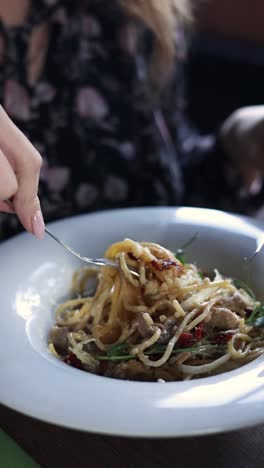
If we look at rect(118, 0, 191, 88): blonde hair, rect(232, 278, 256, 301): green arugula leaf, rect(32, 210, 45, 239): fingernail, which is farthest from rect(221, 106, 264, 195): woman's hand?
rect(32, 210, 45, 239): fingernail

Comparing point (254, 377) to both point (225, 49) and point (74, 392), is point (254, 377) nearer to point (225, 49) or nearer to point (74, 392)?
point (74, 392)

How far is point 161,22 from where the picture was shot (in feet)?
5.04

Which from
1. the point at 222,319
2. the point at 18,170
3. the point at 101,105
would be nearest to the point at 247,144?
the point at 101,105

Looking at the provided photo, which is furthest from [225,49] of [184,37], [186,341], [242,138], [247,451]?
[247,451]

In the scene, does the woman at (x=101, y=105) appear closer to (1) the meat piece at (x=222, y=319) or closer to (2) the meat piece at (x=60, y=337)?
(2) the meat piece at (x=60, y=337)

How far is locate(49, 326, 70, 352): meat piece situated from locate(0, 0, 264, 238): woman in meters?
0.47

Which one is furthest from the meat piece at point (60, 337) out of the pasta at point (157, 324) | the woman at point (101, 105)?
the woman at point (101, 105)

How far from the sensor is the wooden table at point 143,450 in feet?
2.56

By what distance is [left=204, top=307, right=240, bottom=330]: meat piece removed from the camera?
3.15 feet

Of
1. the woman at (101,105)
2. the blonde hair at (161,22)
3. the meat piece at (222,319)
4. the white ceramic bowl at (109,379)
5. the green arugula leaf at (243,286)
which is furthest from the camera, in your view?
the blonde hair at (161,22)

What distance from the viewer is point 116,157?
153 cm

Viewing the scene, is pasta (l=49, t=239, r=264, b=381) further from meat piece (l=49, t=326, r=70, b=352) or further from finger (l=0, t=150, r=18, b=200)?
finger (l=0, t=150, r=18, b=200)

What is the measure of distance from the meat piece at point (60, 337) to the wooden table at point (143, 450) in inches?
7.0

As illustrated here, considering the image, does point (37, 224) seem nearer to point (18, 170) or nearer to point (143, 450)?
point (18, 170)
